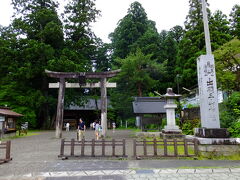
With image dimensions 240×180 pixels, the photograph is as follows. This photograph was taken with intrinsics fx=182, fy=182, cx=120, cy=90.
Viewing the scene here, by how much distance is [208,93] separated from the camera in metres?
8.23

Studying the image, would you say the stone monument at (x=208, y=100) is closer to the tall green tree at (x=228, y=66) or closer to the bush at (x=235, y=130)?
the bush at (x=235, y=130)

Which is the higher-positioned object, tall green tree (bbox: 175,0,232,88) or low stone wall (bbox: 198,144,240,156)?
tall green tree (bbox: 175,0,232,88)

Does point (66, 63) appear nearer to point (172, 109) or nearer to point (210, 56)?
point (172, 109)

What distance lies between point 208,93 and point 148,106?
1221 cm

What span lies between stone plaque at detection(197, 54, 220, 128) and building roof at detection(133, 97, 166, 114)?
10713 millimetres

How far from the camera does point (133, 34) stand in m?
40.6

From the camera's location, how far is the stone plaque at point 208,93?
7984mm

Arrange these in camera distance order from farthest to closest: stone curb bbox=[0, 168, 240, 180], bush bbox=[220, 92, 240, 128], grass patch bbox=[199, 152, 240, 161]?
bush bbox=[220, 92, 240, 128]
grass patch bbox=[199, 152, 240, 161]
stone curb bbox=[0, 168, 240, 180]

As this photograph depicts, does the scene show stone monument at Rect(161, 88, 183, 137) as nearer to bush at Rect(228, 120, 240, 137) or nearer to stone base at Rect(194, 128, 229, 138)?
bush at Rect(228, 120, 240, 137)

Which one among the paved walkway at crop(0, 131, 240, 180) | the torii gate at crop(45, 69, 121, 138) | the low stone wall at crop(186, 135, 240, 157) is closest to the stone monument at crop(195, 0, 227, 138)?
the low stone wall at crop(186, 135, 240, 157)

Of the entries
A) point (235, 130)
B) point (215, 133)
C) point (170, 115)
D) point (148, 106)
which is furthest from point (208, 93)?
point (148, 106)

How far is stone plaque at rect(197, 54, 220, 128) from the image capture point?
7.98m

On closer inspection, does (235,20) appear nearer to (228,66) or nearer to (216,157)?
(228,66)

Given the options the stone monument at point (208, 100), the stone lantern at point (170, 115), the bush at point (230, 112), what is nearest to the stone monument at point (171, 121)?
the stone lantern at point (170, 115)
